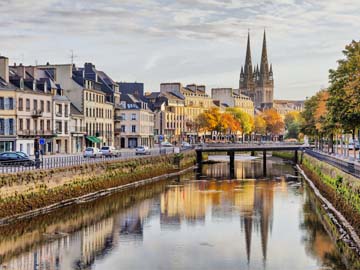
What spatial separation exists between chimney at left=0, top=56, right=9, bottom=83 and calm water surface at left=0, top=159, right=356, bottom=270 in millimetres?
20847

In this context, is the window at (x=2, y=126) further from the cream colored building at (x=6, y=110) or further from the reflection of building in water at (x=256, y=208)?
the reflection of building in water at (x=256, y=208)

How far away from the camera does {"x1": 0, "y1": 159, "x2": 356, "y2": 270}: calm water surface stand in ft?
113

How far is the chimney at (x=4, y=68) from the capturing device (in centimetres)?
7244

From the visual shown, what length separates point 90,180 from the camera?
59.0 metres

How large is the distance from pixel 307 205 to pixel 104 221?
59.9 ft

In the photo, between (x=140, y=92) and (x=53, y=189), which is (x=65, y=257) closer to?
(x=53, y=189)

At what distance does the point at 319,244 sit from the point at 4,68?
1767 inches

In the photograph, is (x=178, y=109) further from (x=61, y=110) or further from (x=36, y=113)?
(x=36, y=113)

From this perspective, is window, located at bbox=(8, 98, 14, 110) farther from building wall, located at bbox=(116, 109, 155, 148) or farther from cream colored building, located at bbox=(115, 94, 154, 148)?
building wall, located at bbox=(116, 109, 155, 148)

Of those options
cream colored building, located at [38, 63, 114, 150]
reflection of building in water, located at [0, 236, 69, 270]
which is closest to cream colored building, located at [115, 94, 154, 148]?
cream colored building, located at [38, 63, 114, 150]

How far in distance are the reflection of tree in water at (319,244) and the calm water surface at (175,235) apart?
0.05 m

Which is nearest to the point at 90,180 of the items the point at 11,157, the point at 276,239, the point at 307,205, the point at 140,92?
the point at 11,157

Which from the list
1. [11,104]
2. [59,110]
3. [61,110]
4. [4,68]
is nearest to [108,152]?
[59,110]

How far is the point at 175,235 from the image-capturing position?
41.8m
